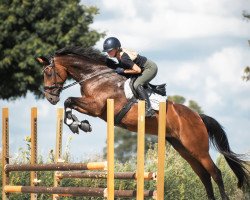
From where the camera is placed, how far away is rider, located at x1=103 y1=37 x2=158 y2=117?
10.0 metres

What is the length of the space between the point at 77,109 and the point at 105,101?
0.44 m

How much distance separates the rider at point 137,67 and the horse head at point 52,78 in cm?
82

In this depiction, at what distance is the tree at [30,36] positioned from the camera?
82.5 ft

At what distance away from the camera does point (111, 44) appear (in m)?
9.80

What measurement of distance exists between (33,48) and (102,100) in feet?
50.6

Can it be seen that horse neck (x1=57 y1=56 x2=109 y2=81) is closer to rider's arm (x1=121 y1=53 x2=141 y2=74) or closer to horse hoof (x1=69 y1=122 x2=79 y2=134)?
rider's arm (x1=121 y1=53 x2=141 y2=74)

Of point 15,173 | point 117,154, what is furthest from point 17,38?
point 117,154

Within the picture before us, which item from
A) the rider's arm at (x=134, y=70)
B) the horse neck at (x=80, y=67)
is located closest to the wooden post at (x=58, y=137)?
the horse neck at (x=80, y=67)

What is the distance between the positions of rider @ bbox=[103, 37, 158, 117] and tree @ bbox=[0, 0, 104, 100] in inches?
586

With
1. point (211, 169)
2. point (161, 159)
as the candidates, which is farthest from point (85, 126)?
point (211, 169)

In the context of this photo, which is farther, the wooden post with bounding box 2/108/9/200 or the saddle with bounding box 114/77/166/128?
the saddle with bounding box 114/77/166/128

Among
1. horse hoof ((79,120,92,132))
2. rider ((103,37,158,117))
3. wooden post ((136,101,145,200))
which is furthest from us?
rider ((103,37,158,117))

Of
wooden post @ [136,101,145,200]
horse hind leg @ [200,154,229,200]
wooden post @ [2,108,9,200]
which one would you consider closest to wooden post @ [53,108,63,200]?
wooden post @ [2,108,9,200]

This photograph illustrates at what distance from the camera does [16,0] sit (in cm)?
2534
